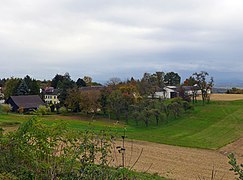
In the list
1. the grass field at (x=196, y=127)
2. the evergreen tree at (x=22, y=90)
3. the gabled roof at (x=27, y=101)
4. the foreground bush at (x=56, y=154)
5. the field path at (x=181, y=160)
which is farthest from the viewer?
the evergreen tree at (x=22, y=90)

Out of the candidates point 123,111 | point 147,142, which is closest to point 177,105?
point 123,111

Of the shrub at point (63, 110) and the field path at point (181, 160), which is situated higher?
the shrub at point (63, 110)

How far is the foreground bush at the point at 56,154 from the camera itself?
5.42 metres

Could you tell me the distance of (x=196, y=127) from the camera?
44312 millimetres

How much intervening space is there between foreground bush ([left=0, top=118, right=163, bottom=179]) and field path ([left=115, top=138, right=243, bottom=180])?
28.9 ft

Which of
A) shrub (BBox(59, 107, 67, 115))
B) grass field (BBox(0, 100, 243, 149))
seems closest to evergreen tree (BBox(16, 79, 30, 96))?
shrub (BBox(59, 107, 67, 115))

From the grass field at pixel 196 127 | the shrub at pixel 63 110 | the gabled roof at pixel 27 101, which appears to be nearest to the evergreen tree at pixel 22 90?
the gabled roof at pixel 27 101

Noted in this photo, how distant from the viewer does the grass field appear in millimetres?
34375

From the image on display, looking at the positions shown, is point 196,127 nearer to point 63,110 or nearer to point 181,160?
point 181,160

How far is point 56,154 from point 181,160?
17931mm

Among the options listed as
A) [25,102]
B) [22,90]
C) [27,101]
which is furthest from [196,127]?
[22,90]

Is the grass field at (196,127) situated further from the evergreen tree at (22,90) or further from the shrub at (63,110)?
the evergreen tree at (22,90)

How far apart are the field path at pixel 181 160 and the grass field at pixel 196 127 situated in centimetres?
268

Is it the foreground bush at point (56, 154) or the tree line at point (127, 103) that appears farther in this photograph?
the tree line at point (127, 103)
